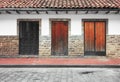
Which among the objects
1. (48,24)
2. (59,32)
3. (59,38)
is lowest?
(59,38)

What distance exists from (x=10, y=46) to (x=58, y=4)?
13.6ft

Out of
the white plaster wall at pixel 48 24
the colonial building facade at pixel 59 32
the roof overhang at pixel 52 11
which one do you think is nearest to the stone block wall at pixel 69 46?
the colonial building facade at pixel 59 32

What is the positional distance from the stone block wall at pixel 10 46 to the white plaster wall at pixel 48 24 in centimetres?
33

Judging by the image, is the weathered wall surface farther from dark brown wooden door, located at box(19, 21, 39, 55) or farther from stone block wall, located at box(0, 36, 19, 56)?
dark brown wooden door, located at box(19, 21, 39, 55)

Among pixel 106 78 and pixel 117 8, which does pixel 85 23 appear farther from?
pixel 106 78

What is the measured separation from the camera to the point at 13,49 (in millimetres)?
19281

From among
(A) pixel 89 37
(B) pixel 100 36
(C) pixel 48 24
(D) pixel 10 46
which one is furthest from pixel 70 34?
(D) pixel 10 46

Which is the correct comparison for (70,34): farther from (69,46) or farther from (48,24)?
(48,24)

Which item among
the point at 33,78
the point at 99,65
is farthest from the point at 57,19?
the point at 33,78

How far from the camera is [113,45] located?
62.4ft

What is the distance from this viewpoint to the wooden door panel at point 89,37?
63.5ft

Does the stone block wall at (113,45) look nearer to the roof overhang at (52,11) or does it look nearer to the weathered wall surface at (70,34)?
the weathered wall surface at (70,34)

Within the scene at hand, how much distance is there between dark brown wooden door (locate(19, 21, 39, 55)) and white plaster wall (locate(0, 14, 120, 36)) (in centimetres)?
48

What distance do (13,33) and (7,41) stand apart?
2.14 ft
